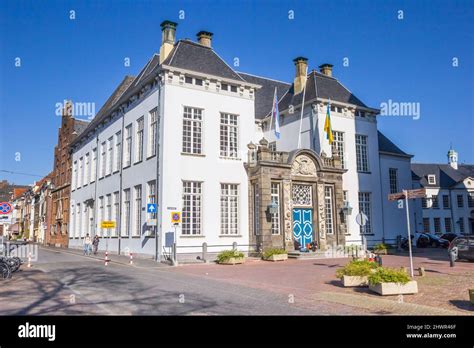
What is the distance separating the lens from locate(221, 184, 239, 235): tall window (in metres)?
26.2

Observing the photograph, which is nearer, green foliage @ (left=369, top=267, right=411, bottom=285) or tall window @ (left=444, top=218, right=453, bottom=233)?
green foliage @ (left=369, top=267, right=411, bottom=285)

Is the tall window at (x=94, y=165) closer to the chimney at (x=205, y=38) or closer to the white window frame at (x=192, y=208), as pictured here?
the chimney at (x=205, y=38)

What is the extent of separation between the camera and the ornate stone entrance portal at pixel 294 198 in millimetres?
25891

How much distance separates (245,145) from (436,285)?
665 inches

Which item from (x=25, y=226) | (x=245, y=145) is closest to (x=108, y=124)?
(x=245, y=145)

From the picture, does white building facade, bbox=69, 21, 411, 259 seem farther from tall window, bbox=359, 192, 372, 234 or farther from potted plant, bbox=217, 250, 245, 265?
potted plant, bbox=217, 250, 245, 265

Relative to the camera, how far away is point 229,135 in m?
27.5

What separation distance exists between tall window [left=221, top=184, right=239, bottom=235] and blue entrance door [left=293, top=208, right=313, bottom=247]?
3.93 m

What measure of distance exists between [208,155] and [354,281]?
1480 centimetres

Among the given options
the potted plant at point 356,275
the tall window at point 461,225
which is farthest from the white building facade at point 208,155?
the tall window at point 461,225

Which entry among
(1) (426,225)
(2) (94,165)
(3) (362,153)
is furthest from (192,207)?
(1) (426,225)

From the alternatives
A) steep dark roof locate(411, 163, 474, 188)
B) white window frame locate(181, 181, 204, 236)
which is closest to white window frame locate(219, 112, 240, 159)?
white window frame locate(181, 181, 204, 236)

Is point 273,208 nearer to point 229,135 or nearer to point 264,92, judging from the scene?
point 229,135
